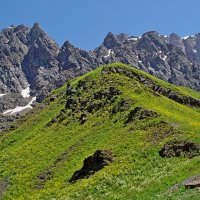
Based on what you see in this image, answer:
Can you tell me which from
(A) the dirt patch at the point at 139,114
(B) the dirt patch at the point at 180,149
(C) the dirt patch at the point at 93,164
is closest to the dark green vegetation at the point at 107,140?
(A) the dirt patch at the point at 139,114

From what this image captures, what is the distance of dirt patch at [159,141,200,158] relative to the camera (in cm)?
5072

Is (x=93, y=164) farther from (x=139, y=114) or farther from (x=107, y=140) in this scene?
(x=139, y=114)

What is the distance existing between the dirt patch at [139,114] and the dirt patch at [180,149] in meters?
16.4

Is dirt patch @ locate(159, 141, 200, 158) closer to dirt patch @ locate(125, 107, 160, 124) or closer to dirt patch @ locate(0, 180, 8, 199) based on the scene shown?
dirt patch @ locate(125, 107, 160, 124)

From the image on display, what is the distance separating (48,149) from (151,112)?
62.0ft

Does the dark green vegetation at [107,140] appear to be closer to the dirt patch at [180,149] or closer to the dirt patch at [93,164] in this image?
the dirt patch at [180,149]

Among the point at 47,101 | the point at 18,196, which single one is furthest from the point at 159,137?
the point at 47,101

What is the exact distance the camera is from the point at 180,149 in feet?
172

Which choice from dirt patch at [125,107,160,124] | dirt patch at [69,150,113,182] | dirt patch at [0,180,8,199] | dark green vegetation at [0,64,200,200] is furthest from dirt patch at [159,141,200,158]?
dirt patch at [0,180,8,199]

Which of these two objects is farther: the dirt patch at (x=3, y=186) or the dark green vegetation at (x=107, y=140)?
the dirt patch at (x=3, y=186)

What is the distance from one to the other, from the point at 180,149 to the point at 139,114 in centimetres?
2034

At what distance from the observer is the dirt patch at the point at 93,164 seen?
186 feet

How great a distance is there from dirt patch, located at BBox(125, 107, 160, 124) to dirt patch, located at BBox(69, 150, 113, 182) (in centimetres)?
1410

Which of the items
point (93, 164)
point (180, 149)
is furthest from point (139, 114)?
point (180, 149)
